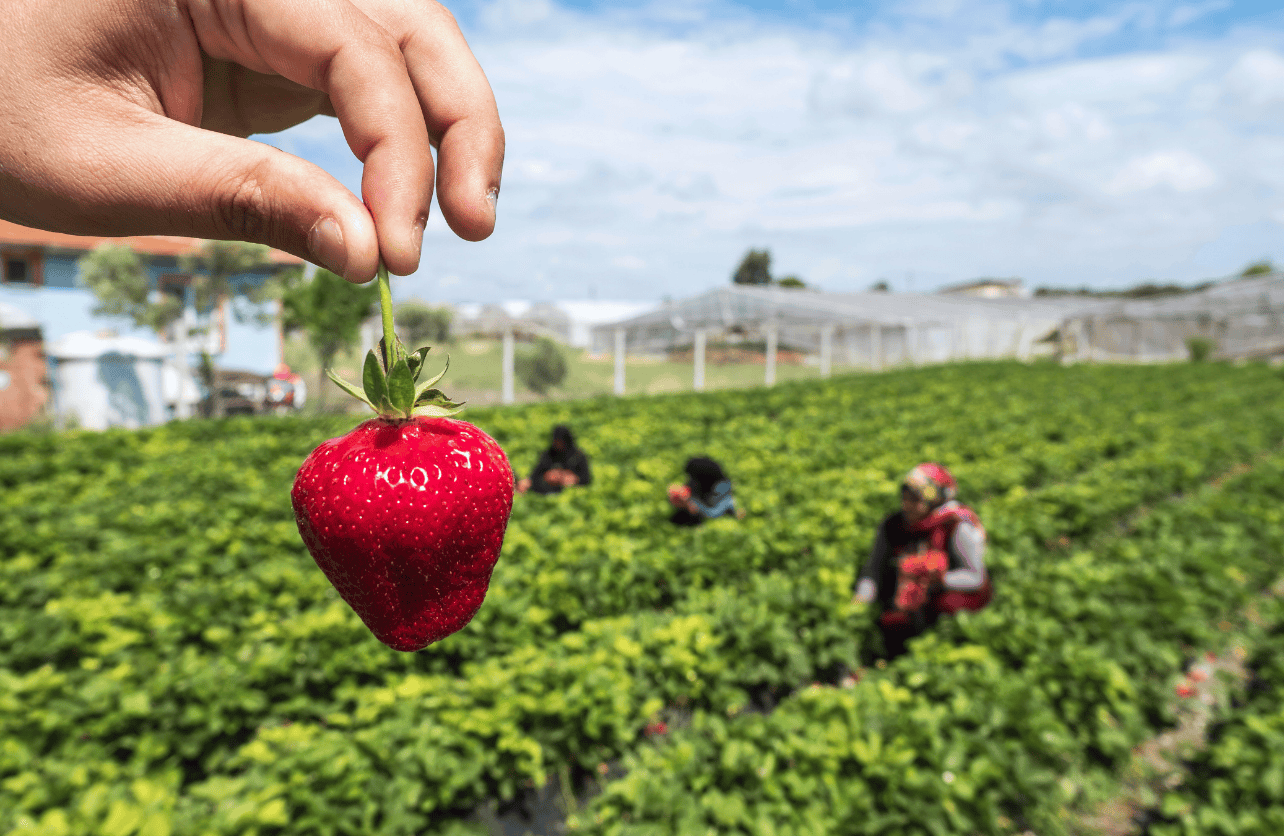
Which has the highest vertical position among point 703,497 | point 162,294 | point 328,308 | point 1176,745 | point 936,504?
point 162,294

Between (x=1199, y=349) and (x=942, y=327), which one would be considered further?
(x=1199, y=349)

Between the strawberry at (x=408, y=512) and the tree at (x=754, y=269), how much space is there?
6810cm

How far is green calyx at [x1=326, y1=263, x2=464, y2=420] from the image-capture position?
66 cm

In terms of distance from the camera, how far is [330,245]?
780mm

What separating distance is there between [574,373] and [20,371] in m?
16.1

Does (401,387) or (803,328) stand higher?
(803,328)

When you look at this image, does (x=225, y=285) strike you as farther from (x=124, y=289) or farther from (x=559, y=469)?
(x=559, y=469)

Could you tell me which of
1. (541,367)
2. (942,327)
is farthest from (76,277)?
(942,327)

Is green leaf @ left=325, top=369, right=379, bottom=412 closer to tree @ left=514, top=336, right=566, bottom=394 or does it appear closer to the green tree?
the green tree

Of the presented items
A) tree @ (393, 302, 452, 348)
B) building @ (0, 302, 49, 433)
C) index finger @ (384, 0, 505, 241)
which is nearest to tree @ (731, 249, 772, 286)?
tree @ (393, 302, 452, 348)

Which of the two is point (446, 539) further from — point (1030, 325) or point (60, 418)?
point (1030, 325)

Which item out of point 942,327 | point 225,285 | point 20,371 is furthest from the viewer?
point 942,327

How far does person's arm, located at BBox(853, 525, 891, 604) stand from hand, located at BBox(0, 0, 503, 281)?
14.9 ft

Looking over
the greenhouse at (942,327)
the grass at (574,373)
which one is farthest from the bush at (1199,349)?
the grass at (574,373)
